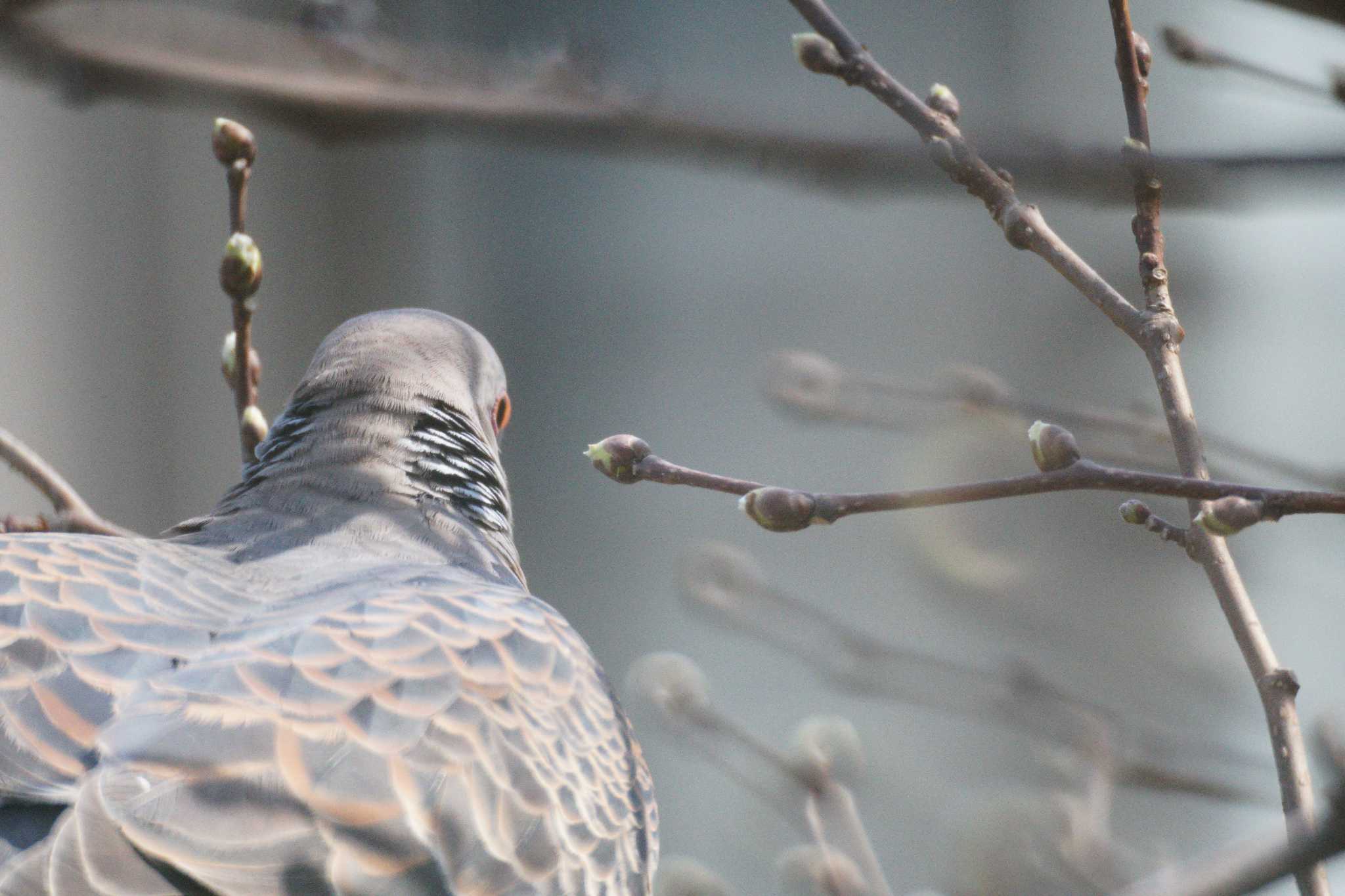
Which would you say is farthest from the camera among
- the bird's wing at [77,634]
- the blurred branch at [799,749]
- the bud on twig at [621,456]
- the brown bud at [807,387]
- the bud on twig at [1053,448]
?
the brown bud at [807,387]

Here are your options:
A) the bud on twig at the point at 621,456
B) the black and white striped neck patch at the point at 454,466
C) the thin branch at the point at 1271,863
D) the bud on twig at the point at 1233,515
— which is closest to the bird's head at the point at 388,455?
the black and white striped neck patch at the point at 454,466

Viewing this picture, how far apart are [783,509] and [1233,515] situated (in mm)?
274

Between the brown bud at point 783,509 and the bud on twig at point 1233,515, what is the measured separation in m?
0.24

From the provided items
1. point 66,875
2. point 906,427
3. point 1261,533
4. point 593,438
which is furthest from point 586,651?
point 593,438

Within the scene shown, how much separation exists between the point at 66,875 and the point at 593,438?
387 cm

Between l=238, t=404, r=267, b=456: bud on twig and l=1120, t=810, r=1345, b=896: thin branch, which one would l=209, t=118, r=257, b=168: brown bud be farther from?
l=1120, t=810, r=1345, b=896: thin branch

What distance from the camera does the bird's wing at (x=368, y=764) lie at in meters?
1.08

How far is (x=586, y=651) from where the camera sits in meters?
1.57

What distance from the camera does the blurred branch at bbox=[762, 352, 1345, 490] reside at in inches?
56.1

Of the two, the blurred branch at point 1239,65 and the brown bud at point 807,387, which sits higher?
the blurred branch at point 1239,65

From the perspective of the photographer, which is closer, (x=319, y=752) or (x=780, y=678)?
(x=319, y=752)

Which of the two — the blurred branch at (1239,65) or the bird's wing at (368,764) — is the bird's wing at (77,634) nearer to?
the bird's wing at (368,764)

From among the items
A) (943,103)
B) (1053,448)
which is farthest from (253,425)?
(1053,448)

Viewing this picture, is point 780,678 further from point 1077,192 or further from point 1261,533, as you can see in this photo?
point 1077,192
